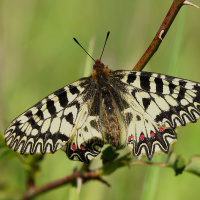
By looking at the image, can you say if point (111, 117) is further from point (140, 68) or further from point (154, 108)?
point (140, 68)

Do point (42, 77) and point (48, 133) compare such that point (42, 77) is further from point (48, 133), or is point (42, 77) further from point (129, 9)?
point (48, 133)

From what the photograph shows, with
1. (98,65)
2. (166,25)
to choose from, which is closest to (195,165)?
(166,25)

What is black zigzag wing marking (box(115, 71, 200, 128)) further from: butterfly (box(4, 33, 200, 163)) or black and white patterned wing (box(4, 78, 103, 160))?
black and white patterned wing (box(4, 78, 103, 160))

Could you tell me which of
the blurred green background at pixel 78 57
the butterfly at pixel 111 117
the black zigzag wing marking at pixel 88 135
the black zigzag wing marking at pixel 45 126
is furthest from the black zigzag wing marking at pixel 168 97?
the blurred green background at pixel 78 57

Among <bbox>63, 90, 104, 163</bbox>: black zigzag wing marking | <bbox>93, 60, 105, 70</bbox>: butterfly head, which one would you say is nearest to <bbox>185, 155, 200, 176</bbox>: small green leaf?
<bbox>63, 90, 104, 163</bbox>: black zigzag wing marking

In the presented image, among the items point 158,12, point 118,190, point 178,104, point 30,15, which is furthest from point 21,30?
point 178,104

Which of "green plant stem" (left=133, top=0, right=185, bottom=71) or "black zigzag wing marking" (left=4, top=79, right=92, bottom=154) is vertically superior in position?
"green plant stem" (left=133, top=0, right=185, bottom=71)
